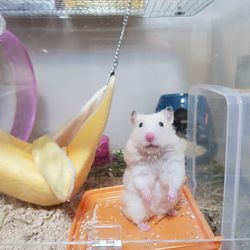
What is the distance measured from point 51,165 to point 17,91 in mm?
644

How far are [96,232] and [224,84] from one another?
0.73 m

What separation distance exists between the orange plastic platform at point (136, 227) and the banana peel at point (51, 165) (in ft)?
0.28

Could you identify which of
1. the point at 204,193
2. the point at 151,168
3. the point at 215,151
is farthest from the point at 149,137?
the point at 204,193

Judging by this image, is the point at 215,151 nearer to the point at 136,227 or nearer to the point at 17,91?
the point at 136,227

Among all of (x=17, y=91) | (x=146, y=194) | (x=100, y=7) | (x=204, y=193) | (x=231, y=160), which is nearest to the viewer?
(x=231, y=160)

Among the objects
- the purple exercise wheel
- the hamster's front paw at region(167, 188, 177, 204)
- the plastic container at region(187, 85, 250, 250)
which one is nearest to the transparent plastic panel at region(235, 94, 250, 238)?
the plastic container at region(187, 85, 250, 250)

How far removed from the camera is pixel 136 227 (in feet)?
2.77

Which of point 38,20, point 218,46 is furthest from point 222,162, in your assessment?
point 38,20

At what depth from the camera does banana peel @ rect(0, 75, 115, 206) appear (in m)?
0.88

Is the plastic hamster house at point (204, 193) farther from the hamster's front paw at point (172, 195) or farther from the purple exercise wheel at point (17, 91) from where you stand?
the purple exercise wheel at point (17, 91)

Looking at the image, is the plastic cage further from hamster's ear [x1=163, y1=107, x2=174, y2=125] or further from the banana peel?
hamster's ear [x1=163, y1=107, x2=174, y2=125]

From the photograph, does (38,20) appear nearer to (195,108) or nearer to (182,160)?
(195,108)

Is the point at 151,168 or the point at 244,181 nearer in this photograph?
the point at 244,181

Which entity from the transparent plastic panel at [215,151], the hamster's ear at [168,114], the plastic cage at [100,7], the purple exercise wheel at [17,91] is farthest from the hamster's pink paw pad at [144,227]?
the plastic cage at [100,7]
